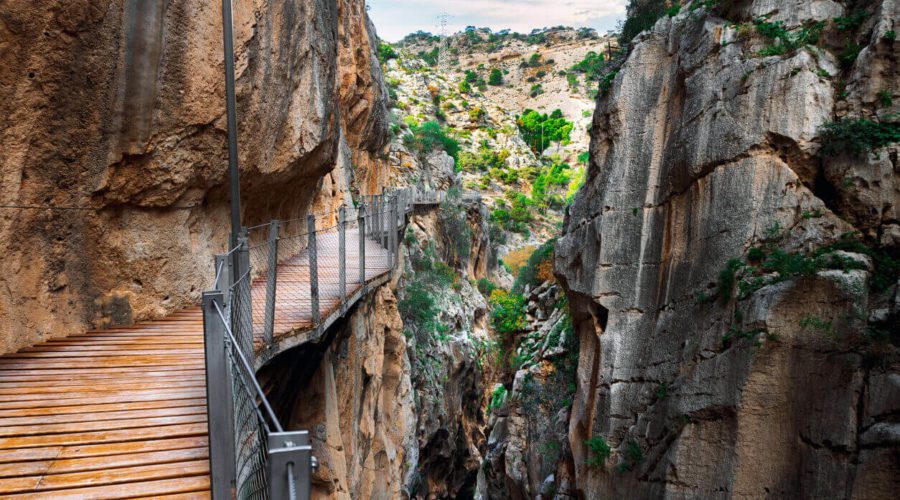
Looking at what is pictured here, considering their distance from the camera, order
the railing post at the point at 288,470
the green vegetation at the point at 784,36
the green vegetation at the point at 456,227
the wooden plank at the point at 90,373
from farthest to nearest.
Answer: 1. the green vegetation at the point at 456,227
2. the green vegetation at the point at 784,36
3. the wooden plank at the point at 90,373
4. the railing post at the point at 288,470

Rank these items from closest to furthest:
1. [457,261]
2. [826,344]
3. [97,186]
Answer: [97,186] → [826,344] → [457,261]

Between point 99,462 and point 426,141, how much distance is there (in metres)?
43.5

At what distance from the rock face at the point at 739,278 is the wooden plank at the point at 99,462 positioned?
745cm

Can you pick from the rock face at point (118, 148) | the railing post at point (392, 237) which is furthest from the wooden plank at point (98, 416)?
the railing post at point (392, 237)

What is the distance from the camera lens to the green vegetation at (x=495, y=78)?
348ft

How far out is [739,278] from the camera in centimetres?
820

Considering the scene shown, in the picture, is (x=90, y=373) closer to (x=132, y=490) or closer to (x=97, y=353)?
(x=97, y=353)

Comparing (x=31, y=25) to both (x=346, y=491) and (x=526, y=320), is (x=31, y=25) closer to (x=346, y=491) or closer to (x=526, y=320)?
(x=346, y=491)

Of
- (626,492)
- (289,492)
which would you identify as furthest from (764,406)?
(289,492)

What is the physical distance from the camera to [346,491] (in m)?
8.88

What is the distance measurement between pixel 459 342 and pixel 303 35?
789 inches

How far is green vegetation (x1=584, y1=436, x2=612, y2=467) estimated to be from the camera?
10.1m

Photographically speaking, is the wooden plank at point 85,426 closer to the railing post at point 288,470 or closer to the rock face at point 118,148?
the rock face at point 118,148

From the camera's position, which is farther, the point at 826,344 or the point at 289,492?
the point at 826,344
